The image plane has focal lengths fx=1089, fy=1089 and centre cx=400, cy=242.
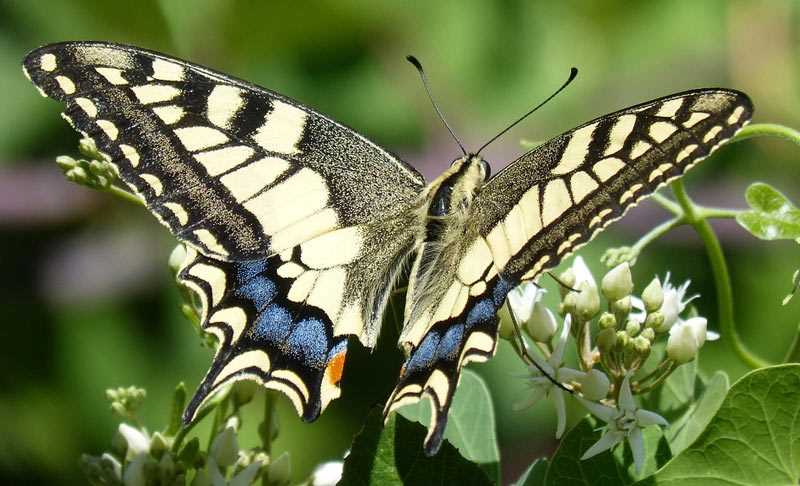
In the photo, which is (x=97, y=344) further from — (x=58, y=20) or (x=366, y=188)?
(x=366, y=188)

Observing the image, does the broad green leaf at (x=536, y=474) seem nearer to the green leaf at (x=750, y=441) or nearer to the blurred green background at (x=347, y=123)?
the green leaf at (x=750, y=441)

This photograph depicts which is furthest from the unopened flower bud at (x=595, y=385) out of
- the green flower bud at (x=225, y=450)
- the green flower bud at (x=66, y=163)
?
the green flower bud at (x=66, y=163)

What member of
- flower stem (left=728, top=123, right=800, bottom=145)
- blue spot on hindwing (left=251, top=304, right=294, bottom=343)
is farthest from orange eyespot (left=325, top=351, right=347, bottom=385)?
flower stem (left=728, top=123, right=800, bottom=145)

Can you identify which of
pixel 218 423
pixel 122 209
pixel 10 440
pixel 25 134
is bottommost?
pixel 218 423

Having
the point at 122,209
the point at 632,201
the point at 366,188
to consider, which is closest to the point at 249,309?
the point at 366,188

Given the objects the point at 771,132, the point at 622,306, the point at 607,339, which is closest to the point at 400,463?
the point at 607,339

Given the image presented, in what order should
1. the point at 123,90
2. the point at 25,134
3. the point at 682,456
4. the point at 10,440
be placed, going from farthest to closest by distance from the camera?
the point at 25,134, the point at 10,440, the point at 123,90, the point at 682,456
